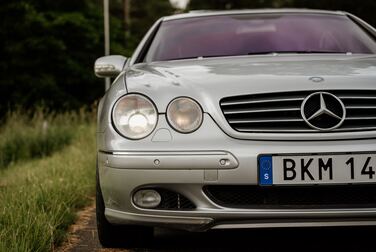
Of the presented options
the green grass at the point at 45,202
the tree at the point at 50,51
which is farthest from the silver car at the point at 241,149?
the tree at the point at 50,51

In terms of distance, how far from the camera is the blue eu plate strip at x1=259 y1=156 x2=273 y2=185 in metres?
2.93

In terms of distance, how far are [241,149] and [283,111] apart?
0.27 m

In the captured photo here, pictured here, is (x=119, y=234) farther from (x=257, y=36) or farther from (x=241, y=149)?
(x=257, y=36)

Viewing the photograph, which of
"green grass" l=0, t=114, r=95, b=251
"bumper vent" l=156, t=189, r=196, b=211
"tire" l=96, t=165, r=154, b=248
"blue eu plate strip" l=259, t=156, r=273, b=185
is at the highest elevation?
"blue eu plate strip" l=259, t=156, r=273, b=185

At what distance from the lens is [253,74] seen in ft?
10.7

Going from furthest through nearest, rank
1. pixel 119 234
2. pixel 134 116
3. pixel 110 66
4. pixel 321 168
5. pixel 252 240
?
pixel 110 66 < pixel 252 240 < pixel 119 234 < pixel 134 116 < pixel 321 168

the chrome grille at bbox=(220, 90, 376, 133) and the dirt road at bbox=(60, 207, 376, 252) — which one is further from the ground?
the chrome grille at bbox=(220, 90, 376, 133)

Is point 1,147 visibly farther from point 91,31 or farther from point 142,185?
point 91,31

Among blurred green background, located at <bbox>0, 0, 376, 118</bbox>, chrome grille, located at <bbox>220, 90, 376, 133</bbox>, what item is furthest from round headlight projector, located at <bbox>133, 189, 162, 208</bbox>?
blurred green background, located at <bbox>0, 0, 376, 118</bbox>

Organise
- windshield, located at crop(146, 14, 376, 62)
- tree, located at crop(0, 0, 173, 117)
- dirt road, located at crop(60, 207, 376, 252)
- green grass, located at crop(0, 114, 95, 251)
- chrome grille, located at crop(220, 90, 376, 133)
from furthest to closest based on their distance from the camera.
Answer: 1. tree, located at crop(0, 0, 173, 117)
2. windshield, located at crop(146, 14, 376, 62)
3. dirt road, located at crop(60, 207, 376, 252)
4. green grass, located at crop(0, 114, 95, 251)
5. chrome grille, located at crop(220, 90, 376, 133)

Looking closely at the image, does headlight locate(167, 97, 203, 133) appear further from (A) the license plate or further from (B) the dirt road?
(B) the dirt road

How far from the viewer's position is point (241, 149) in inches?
116

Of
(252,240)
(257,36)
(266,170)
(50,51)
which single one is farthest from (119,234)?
(50,51)

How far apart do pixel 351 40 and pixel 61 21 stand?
27.6m
